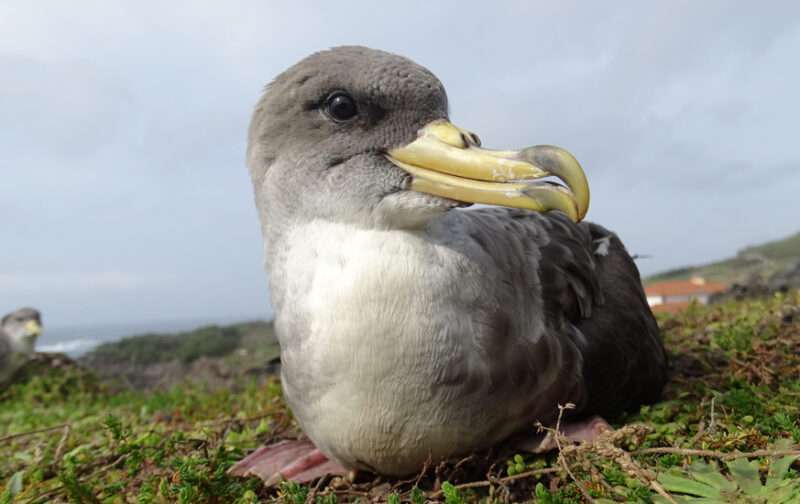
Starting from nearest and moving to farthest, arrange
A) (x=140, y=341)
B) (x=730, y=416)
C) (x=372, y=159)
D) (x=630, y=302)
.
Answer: (x=372, y=159), (x=730, y=416), (x=630, y=302), (x=140, y=341)

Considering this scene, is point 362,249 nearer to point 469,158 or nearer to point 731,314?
point 469,158

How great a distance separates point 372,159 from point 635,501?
4.77 ft

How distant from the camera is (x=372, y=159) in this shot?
2.31 metres

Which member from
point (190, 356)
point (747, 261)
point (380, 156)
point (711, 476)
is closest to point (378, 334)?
point (380, 156)

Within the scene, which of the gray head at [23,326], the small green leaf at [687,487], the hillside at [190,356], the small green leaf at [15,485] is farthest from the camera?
the gray head at [23,326]

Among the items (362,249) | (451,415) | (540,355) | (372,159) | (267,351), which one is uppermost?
(372,159)

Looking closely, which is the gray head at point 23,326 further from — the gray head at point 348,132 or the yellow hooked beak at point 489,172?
the yellow hooked beak at point 489,172

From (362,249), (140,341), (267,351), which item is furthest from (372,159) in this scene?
(140,341)

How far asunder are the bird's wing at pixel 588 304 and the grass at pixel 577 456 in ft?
0.55

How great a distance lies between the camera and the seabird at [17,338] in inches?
305

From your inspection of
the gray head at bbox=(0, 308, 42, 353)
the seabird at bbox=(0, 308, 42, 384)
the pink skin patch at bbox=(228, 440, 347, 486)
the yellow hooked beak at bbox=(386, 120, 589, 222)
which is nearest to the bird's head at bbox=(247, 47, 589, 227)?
the yellow hooked beak at bbox=(386, 120, 589, 222)

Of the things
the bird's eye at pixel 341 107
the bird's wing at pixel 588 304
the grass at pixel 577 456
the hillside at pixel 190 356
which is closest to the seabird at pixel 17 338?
the hillside at pixel 190 356

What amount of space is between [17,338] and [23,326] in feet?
3.94

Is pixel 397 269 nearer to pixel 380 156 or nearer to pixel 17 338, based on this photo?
pixel 380 156
